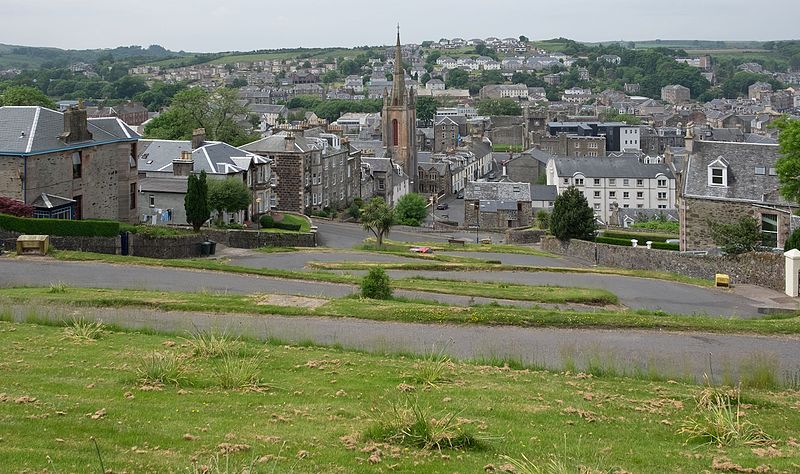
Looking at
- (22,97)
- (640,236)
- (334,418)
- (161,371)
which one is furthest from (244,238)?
(22,97)

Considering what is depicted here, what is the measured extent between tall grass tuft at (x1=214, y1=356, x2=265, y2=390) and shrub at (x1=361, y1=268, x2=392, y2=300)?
Answer: 10766 mm

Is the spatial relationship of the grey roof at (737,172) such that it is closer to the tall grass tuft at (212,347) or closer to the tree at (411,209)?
the tall grass tuft at (212,347)

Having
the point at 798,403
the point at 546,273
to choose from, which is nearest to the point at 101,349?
the point at 798,403

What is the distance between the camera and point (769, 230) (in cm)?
4431

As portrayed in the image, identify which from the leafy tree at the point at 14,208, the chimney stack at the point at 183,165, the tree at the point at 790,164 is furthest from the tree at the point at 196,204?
the tree at the point at 790,164

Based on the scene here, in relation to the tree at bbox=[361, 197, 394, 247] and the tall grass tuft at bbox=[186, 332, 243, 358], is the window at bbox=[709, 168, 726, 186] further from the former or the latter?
the tall grass tuft at bbox=[186, 332, 243, 358]

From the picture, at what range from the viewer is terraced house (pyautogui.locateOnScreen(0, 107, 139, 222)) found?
40375mm

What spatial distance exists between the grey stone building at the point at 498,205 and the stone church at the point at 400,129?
98.5 feet

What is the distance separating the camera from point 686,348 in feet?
65.8

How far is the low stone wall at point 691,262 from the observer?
3603 centimetres

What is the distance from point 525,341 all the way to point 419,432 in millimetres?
8725

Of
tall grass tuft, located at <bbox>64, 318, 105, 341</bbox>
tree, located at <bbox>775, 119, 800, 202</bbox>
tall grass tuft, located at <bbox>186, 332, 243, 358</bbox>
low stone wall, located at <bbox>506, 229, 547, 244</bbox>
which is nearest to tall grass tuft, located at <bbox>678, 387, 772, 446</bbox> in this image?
tall grass tuft, located at <bbox>186, 332, 243, 358</bbox>

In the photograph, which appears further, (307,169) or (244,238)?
(307,169)

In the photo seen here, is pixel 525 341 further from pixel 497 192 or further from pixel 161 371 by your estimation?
pixel 497 192
